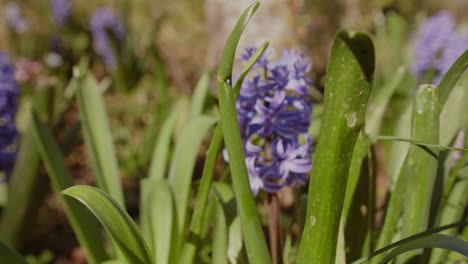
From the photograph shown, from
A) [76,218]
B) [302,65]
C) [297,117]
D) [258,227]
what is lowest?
[76,218]

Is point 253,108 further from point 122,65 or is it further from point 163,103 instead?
point 122,65

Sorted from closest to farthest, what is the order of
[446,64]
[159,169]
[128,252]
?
1. [128,252]
2. [159,169]
3. [446,64]

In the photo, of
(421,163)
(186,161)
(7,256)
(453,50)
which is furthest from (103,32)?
(421,163)

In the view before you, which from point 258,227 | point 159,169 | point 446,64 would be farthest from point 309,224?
point 446,64

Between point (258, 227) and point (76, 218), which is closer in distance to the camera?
point (258, 227)

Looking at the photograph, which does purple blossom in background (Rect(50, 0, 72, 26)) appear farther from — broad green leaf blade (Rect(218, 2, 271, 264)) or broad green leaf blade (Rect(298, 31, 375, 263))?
broad green leaf blade (Rect(298, 31, 375, 263))

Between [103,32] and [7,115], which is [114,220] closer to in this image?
[7,115]

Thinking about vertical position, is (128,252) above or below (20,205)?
above
